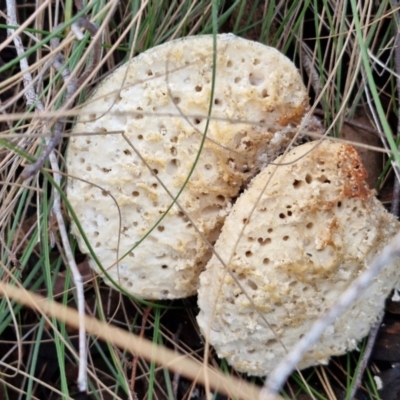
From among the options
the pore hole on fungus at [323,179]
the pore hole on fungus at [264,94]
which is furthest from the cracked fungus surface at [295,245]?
the pore hole on fungus at [264,94]

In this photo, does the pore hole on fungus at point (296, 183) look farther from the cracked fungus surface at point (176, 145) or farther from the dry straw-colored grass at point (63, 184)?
the dry straw-colored grass at point (63, 184)

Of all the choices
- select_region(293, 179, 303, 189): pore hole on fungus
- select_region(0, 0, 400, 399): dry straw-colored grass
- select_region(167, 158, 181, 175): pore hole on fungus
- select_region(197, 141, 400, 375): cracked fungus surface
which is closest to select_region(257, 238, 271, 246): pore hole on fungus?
select_region(197, 141, 400, 375): cracked fungus surface

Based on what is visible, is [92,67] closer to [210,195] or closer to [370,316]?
[210,195]

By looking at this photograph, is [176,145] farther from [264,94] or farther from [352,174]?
[352,174]

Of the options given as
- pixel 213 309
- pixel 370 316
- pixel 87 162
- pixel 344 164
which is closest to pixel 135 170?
pixel 87 162

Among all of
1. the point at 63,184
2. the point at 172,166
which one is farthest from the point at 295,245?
the point at 63,184

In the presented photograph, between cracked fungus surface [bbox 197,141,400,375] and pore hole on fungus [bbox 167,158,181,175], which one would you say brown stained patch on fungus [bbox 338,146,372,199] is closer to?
cracked fungus surface [bbox 197,141,400,375]
